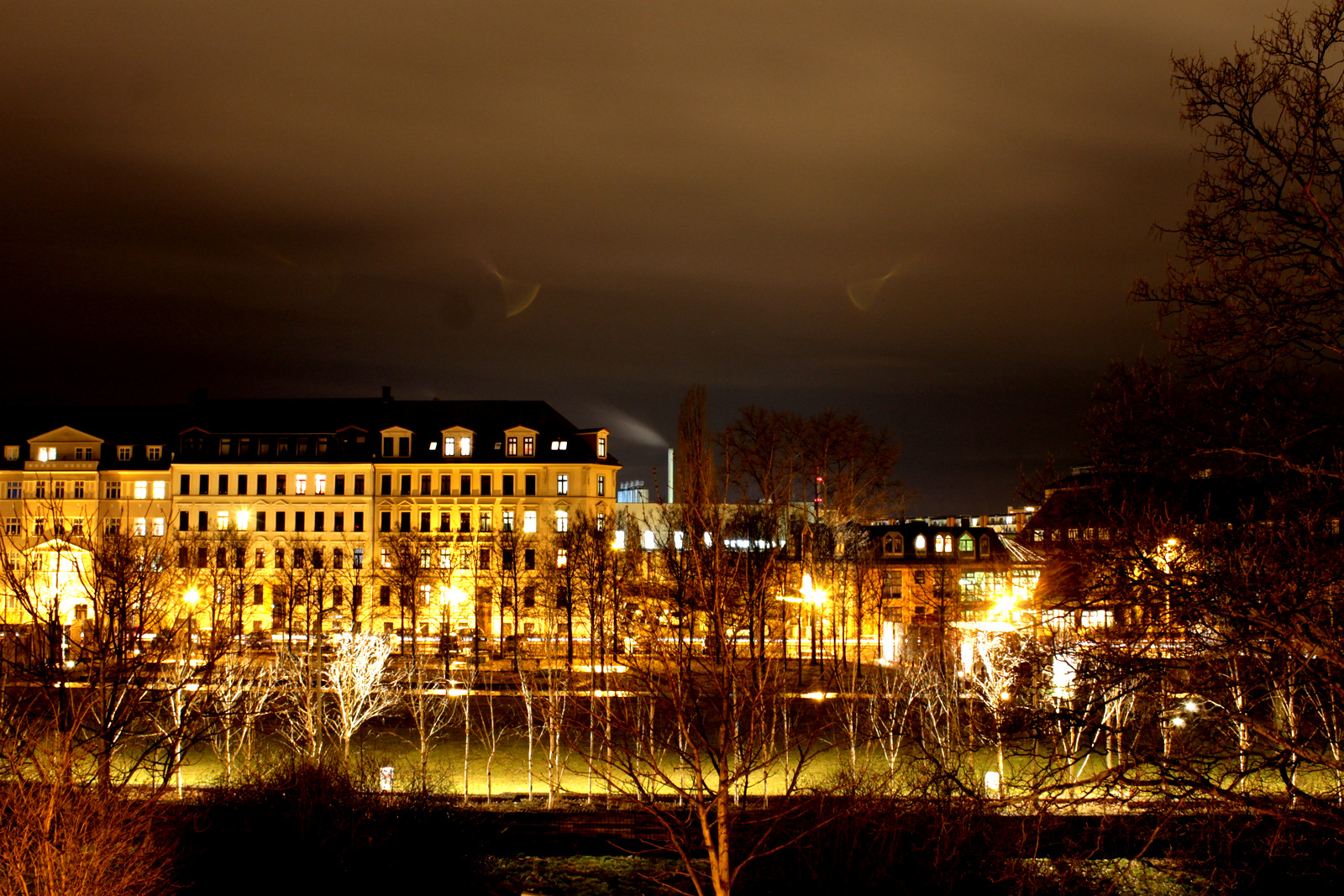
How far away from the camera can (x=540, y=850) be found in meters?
25.1

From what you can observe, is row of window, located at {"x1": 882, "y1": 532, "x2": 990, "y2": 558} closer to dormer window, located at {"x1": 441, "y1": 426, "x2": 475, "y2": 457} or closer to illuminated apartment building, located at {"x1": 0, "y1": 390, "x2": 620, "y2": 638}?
illuminated apartment building, located at {"x1": 0, "y1": 390, "x2": 620, "y2": 638}

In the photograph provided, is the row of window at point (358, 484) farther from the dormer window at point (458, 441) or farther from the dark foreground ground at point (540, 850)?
the dark foreground ground at point (540, 850)

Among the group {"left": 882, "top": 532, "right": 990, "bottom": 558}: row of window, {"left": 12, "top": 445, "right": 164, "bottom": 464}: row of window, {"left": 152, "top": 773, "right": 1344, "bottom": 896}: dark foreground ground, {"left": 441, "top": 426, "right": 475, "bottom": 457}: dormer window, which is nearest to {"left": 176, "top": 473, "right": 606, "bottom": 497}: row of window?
{"left": 441, "top": 426, "right": 475, "bottom": 457}: dormer window

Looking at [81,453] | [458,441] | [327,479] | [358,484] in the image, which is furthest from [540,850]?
[81,453]

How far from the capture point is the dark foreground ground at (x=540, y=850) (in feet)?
72.5

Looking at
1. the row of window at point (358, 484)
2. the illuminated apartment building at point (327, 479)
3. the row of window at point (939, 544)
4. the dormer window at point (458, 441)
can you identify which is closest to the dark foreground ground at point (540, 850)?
the illuminated apartment building at point (327, 479)

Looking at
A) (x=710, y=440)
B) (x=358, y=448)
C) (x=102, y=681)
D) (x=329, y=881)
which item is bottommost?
(x=329, y=881)

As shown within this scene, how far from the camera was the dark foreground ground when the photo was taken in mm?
22094

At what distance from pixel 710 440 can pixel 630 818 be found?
439 inches

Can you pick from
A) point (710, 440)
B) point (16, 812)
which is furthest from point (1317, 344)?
point (16, 812)

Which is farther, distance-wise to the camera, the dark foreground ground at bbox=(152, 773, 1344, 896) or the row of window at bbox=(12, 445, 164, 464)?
the row of window at bbox=(12, 445, 164, 464)

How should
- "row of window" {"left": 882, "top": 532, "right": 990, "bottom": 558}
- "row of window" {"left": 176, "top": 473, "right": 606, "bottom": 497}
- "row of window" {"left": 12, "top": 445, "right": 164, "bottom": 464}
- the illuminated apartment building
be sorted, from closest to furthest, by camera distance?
the illuminated apartment building
"row of window" {"left": 176, "top": 473, "right": 606, "bottom": 497}
"row of window" {"left": 12, "top": 445, "right": 164, "bottom": 464}
"row of window" {"left": 882, "top": 532, "right": 990, "bottom": 558}

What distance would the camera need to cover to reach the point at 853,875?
2214 centimetres

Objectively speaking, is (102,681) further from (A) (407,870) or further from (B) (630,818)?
(B) (630,818)
